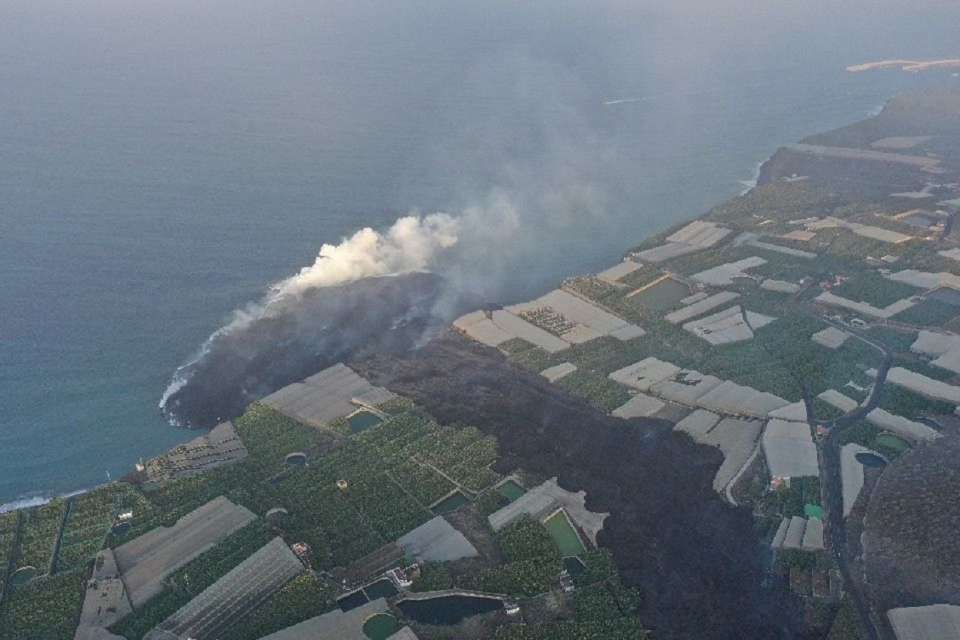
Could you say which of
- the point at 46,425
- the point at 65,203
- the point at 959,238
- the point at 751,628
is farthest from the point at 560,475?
the point at 65,203

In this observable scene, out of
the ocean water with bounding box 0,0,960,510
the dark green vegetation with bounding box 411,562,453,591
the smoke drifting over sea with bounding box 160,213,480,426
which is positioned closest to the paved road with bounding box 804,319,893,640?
the dark green vegetation with bounding box 411,562,453,591

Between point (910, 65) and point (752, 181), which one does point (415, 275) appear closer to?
point (752, 181)

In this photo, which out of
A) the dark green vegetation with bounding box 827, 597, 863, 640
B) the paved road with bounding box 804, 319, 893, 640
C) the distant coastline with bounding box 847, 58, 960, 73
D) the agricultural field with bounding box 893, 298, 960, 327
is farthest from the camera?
the distant coastline with bounding box 847, 58, 960, 73

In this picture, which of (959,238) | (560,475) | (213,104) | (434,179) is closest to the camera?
(560,475)

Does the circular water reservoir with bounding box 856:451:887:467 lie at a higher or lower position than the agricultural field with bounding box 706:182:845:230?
lower

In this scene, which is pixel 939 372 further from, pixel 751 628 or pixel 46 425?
pixel 46 425

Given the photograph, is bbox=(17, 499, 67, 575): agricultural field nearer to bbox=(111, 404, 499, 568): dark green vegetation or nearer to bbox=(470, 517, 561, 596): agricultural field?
bbox=(111, 404, 499, 568): dark green vegetation

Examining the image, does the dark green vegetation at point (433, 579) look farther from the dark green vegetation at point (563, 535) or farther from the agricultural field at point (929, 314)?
the agricultural field at point (929, 314)
